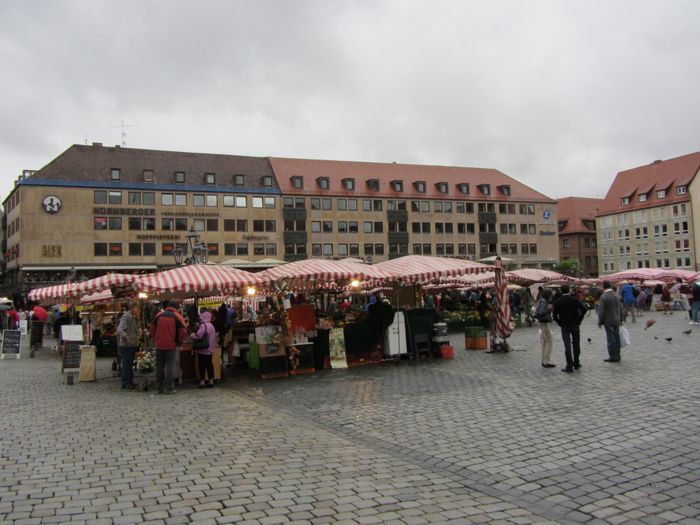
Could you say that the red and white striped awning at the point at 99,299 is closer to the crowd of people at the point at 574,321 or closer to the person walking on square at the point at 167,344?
the person walking on square at the point at 167,344

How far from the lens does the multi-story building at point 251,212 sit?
56250 millimetres

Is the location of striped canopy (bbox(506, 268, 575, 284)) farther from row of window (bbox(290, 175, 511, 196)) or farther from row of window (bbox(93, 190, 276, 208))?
row of window (bbox(290, 175, 511, 196))

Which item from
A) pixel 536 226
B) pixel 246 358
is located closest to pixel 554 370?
pixel 246 358

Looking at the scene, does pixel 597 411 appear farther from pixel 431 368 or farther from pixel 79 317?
pixel 79 317

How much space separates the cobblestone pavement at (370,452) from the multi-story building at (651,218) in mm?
76652

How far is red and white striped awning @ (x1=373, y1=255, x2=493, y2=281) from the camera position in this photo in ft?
50.3

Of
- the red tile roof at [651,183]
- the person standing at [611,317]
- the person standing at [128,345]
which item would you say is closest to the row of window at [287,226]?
the red tile roof at [651,183]

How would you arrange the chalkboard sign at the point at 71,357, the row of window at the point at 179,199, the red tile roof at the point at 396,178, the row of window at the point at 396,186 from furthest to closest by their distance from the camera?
the red tile roof at the point at 396,178 → the row of window at the point at 396,186 → the row of window at the point at 179,199 → the chalkboard sign at the point at 71,357

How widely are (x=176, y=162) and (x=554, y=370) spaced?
2224 inches

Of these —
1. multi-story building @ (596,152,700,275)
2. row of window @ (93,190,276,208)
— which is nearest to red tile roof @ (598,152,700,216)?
multi-story building @ (596,152,700,275)

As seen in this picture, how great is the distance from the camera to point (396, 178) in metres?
72.2

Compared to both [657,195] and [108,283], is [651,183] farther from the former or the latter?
[108,283]

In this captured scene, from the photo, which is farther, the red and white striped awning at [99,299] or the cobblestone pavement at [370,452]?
the red and white striped awning at [99,299]

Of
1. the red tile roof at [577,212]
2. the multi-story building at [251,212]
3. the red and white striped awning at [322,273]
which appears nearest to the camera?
the red and white striped awning at [322,273]
